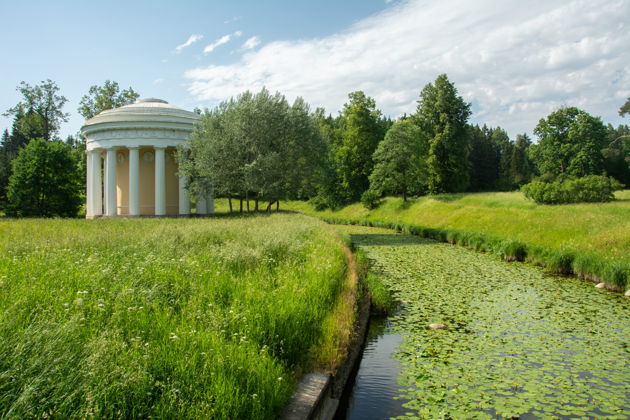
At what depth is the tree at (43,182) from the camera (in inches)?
1535

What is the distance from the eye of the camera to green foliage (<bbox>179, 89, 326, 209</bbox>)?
29969mm

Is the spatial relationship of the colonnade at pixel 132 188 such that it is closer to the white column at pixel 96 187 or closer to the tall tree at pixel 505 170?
the white column at pixel 96 187

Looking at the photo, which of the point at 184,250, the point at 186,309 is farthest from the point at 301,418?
the point at 184,250

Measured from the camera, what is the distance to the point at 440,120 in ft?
170

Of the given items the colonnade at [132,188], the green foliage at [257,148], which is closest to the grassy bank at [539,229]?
the green foliage at [257,148]

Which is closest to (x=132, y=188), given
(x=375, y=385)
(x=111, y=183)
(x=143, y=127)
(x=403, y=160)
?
(x=111, y=183)

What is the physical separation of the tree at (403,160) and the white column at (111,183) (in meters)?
27.6

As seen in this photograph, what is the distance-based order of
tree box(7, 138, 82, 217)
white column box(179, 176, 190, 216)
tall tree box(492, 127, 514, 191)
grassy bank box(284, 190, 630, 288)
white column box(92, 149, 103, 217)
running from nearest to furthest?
grassy bank box(284, 190, 630, 288) → white column box(179, 176, 190, 216) → tree box(7, 138, 82, 217) → white column box(92, 149, 103, 217) → tall tree box(492, 127, 514, 191)

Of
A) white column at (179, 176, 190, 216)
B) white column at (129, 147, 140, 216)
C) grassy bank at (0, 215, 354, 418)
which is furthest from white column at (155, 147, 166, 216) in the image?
grassy bank at (0, 215, 354, 418)

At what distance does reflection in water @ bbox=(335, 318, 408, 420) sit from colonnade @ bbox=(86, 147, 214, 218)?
1156 inches

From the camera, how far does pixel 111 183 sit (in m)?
37.8

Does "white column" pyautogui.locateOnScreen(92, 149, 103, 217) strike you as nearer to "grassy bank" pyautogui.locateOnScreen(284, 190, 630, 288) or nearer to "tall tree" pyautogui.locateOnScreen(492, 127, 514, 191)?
"grassy bank" pyautogui.locateOnScreen(284, 190, 630, 288)

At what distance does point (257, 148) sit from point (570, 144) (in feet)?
126

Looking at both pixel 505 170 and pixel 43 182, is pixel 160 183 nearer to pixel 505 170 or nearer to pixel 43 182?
pixel 43 182
